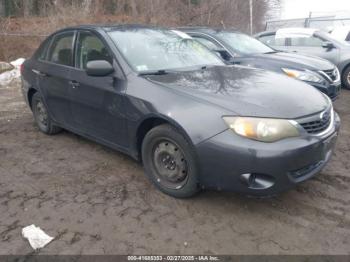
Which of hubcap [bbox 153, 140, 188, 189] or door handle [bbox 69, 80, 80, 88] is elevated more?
door handle [bbox 69, 80, 80, 88]

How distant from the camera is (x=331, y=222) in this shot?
9.71 ft

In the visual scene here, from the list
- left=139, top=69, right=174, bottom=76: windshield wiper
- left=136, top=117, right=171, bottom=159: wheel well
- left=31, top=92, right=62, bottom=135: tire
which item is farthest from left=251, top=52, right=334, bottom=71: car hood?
left=31, top=92, right=62, bottom=135: tire

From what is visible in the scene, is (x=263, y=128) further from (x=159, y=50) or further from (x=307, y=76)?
(x=307, y=76)

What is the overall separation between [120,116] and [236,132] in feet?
4.43

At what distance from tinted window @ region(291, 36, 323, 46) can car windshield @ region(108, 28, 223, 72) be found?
578 centimetres

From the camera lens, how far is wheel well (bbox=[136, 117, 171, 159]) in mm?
3339

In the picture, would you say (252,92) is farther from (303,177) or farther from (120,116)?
(120,116)

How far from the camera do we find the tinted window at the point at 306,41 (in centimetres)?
909

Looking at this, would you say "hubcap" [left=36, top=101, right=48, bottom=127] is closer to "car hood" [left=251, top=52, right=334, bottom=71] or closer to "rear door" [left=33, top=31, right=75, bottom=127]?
"rear door" [left=33, top=31, right=75, bottom=127]

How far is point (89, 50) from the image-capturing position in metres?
4.11

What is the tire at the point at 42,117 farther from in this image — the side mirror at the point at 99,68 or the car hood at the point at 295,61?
the car hood at the point at 295,61

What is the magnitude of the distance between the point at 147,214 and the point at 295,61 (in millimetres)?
4433

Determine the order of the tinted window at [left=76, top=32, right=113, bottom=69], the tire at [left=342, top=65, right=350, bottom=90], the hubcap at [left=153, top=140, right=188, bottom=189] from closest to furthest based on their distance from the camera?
the hubcap at [left=153, top=140, right=188, bottom=189] < the tinted window at [left=76, top=32, right=113, bottom=69] < the tire at [left=342, top=65, right=350, bottom=90]

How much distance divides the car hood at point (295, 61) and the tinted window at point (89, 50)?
341 cm
